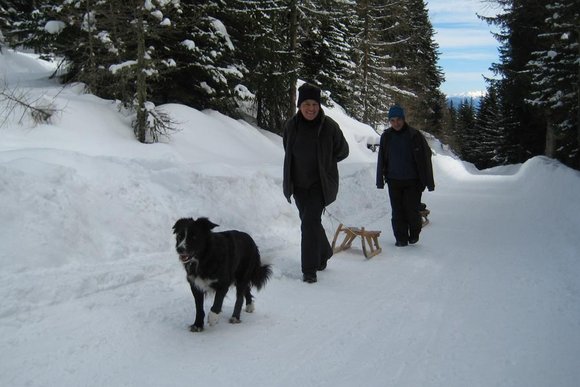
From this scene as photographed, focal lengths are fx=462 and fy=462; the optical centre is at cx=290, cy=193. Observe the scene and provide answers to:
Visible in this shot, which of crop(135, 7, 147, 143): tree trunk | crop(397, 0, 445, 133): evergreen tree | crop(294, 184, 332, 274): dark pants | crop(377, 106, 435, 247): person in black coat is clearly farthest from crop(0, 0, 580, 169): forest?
crop(294, 184, 332, 274): dark pants

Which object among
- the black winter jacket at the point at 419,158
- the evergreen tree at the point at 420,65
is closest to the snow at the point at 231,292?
the black winter jacket at the point at 419,158

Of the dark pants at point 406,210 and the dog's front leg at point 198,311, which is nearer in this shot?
the dog's front leg at point 198,311

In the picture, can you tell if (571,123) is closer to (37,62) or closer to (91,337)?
(91,337)

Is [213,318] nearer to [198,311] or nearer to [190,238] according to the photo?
[198,311]

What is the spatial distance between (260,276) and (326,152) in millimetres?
2003

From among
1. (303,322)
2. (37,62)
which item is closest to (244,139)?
(303,322)

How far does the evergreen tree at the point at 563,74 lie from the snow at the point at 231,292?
1260 centimetres

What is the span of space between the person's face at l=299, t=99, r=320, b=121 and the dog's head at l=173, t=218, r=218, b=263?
2453 millimetres

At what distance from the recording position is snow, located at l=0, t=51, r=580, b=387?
139 inches

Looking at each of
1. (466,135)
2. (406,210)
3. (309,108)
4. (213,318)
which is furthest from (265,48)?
(466,135)

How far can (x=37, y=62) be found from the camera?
21.6 m

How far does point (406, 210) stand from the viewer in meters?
8.07

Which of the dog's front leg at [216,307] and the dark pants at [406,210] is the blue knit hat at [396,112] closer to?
the dark pants at [406,210]

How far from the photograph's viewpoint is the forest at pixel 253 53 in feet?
36.0
